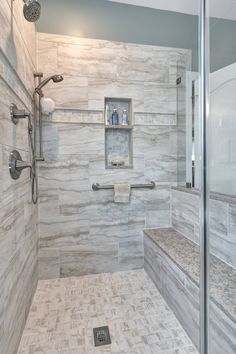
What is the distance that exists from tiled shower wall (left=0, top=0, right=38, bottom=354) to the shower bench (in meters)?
1.09

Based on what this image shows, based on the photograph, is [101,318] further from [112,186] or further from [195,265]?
[112,186]

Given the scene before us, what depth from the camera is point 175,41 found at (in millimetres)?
2473

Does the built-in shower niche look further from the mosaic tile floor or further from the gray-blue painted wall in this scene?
the mosaic tile floor

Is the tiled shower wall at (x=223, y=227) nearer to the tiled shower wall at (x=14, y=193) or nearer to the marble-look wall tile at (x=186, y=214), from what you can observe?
the marble-look wall tile at (x=186, y=214)

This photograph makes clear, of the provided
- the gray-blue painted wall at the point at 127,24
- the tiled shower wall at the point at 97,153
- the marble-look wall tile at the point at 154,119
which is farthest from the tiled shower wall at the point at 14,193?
the marble-look wall tile at the point at 154,119

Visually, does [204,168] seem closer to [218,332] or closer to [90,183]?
[218,332]

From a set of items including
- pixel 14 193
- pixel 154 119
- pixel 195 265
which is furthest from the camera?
pixel 154 119

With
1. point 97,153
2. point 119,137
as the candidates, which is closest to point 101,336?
point 97,153

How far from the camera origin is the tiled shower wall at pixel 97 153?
7.33ft

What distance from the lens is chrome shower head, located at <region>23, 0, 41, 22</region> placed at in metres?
1.41

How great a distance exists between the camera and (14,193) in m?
1.42

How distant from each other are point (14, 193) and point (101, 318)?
1116mm

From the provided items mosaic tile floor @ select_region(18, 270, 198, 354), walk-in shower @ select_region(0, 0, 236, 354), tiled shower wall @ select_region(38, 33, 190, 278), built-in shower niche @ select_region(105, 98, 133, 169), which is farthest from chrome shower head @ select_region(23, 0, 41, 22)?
mosaic tile floor @ select_region(18, 270, 198, 354)

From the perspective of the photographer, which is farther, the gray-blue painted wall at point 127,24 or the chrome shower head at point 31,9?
the gray-blue painted wall at point 127,24
